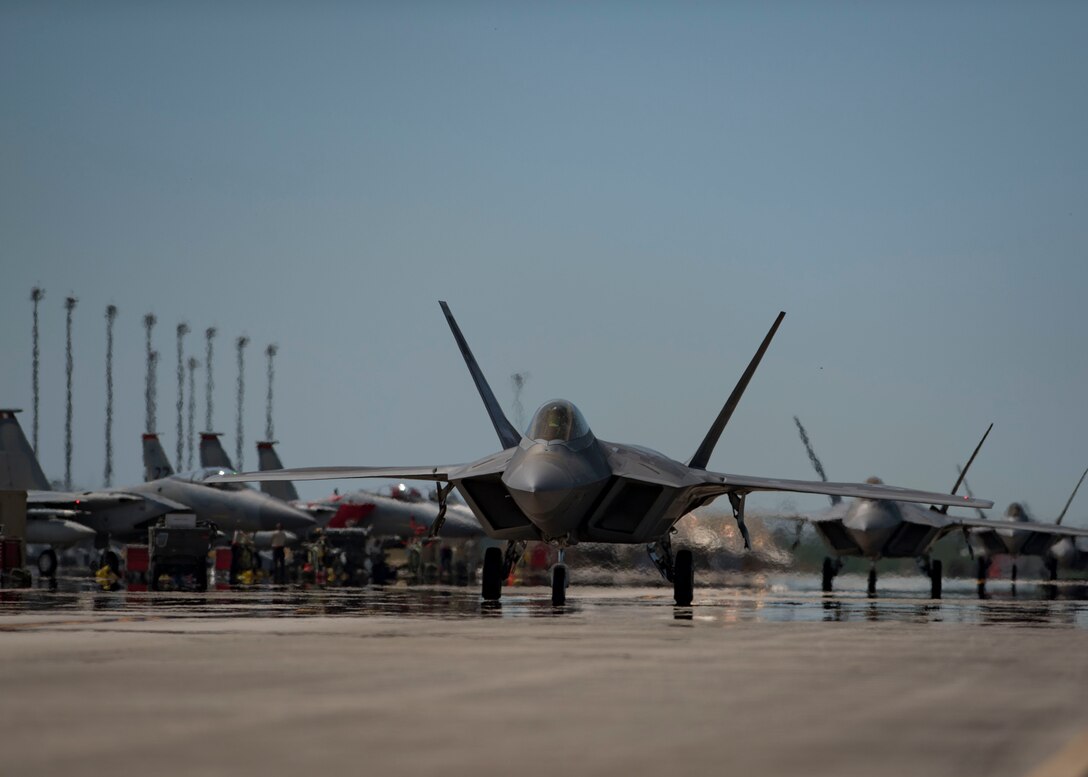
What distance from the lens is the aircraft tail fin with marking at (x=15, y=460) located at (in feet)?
122

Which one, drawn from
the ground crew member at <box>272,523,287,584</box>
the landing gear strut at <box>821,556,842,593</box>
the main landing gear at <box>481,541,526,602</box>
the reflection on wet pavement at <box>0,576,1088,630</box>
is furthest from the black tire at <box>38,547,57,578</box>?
the main landing gear at <box>481,541,526,602</box>

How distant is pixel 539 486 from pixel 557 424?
46.2 inches

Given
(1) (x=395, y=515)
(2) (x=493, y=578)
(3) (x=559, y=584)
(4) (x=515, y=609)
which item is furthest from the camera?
(1) (x=395, y=515)

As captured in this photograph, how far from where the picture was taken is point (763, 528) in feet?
106

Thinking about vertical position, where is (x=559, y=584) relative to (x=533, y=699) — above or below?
below

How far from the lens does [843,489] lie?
58.3 ft

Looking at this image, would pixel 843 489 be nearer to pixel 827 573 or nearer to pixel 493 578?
pixel 493 578

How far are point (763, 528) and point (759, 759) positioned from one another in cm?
2815

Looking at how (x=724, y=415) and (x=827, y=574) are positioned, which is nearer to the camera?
(x=724, y=415)

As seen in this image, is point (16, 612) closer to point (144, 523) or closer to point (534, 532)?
point (534, 532)

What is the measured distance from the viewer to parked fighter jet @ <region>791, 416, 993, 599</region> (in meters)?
28.3

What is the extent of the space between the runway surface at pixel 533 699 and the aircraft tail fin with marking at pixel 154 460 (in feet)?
119

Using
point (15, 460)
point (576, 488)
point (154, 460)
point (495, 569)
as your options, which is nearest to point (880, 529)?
point (495, 569)

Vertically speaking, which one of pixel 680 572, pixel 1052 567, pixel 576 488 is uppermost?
pixel 576 488
